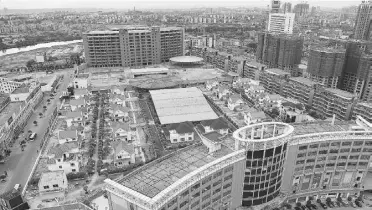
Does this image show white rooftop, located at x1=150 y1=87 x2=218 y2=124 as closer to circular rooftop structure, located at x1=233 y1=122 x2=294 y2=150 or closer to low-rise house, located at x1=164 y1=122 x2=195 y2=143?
low-rise house, located at x1=164 y1=122 x2=195 y2=143

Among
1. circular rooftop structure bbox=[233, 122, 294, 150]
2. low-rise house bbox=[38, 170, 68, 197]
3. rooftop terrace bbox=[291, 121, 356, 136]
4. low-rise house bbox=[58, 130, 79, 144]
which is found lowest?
low-rise house bbox=[38, 170, 68, 197]

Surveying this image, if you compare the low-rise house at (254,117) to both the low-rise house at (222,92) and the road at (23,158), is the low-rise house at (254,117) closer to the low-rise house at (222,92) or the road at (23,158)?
the low-rise house at (222,92)

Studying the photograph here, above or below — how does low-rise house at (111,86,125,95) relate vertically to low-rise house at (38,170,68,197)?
above

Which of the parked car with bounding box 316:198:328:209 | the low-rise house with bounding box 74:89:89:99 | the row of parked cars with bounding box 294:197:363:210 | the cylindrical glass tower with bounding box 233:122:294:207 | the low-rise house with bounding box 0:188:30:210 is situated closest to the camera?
the cylindrical glass tower with bounding box 233:122:294:207

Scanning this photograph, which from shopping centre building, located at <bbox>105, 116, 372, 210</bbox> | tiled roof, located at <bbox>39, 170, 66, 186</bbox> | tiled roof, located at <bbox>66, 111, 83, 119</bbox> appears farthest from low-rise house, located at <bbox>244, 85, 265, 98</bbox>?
tiled roof, located at <bbox>39, 170, 66, 186</bbox>

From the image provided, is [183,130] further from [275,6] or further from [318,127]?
[275,6]

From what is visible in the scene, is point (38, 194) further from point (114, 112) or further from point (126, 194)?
point (114, 112)

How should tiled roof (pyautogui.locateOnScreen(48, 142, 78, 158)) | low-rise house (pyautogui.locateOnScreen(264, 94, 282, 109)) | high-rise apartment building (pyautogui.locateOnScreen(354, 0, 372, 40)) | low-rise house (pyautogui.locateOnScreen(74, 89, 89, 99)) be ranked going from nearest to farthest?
tiled roof (pyautogui.locateOnScreen(48, 142, 78, 158))
low-rise house (pyautogui.locateOnScreen(264, 94, 282, 109))
low-rise house (pyautogui.locateOnScreen(74, 89, 89, 99))
high-rise apartment building (pyautogui.locateOnScreen(354, 0, 372, 40))

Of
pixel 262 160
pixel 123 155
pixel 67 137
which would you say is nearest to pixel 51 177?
pixel 123 155
